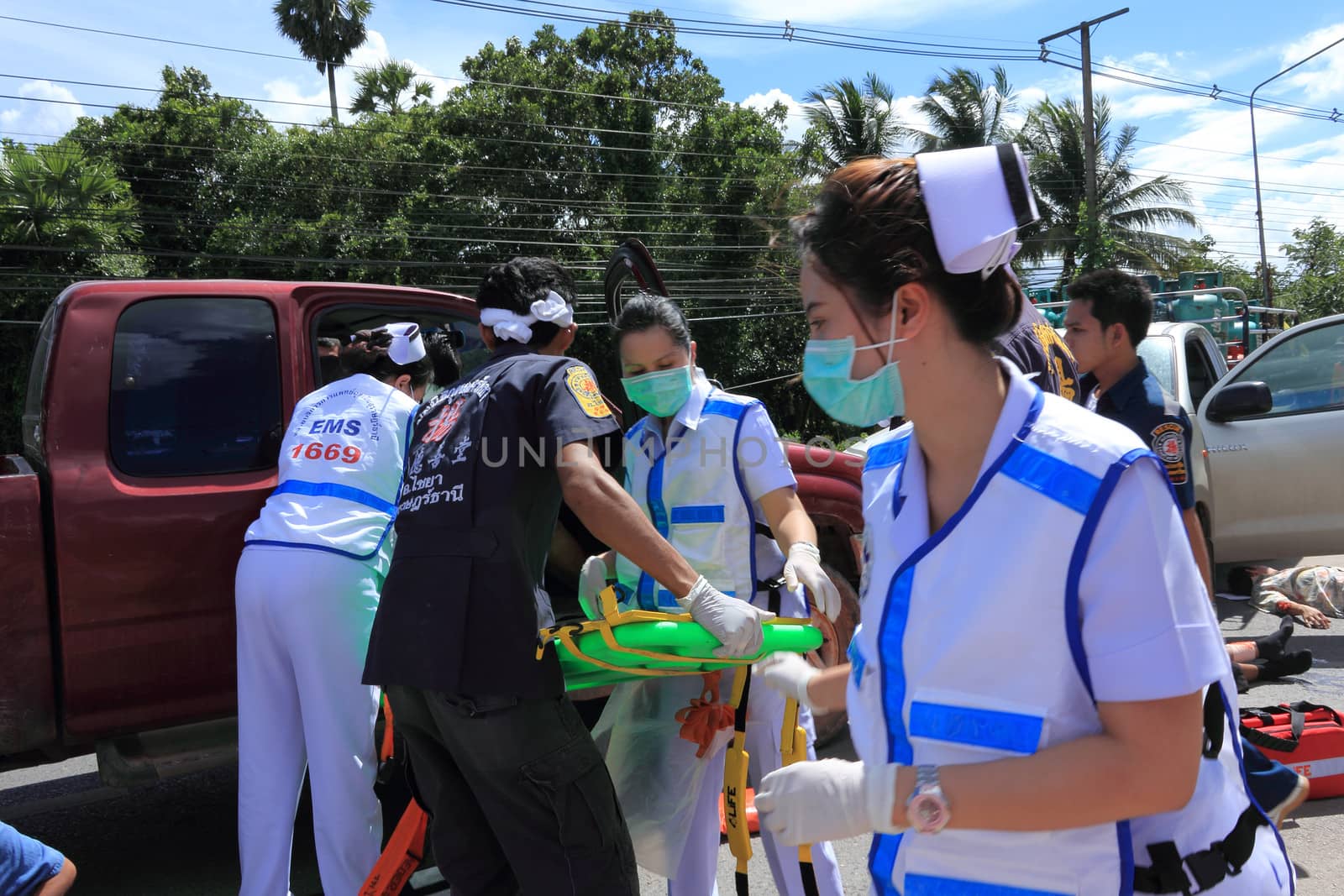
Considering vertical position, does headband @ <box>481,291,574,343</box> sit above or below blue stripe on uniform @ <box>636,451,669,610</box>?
above

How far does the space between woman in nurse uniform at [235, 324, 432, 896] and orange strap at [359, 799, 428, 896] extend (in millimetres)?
357

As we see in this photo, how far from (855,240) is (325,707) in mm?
2607

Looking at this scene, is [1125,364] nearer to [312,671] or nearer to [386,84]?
[312,671]

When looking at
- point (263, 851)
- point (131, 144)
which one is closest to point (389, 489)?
point (263, 851)

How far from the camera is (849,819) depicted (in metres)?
1.30

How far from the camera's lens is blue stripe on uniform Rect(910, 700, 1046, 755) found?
1.22m

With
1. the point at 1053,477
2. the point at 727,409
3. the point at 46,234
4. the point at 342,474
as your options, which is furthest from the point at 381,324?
the point at 46,234

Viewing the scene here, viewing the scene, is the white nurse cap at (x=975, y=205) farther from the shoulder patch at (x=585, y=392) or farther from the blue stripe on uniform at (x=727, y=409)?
the blue stripe on uniform at (x=727, y=409)

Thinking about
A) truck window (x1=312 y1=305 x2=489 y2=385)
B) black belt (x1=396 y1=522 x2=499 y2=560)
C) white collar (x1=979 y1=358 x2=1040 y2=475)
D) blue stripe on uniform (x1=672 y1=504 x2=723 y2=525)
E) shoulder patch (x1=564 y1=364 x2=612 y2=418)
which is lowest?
blue stripe on uniform (x1=672 y1=504 x2=723 y2=525)

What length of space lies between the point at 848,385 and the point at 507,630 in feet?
3.95

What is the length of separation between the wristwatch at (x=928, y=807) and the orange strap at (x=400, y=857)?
212 centimetres

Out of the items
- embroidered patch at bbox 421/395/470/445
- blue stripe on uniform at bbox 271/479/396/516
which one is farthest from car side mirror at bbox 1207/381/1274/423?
embroidered patch at bbox 421/395/470/445

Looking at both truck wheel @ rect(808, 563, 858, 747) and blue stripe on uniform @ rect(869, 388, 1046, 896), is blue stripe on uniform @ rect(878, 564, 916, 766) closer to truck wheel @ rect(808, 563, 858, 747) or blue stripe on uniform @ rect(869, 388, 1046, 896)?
blue stripe on uniform @ rect(869, 388, 1046, 896)

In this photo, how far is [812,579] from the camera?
2926 mm
